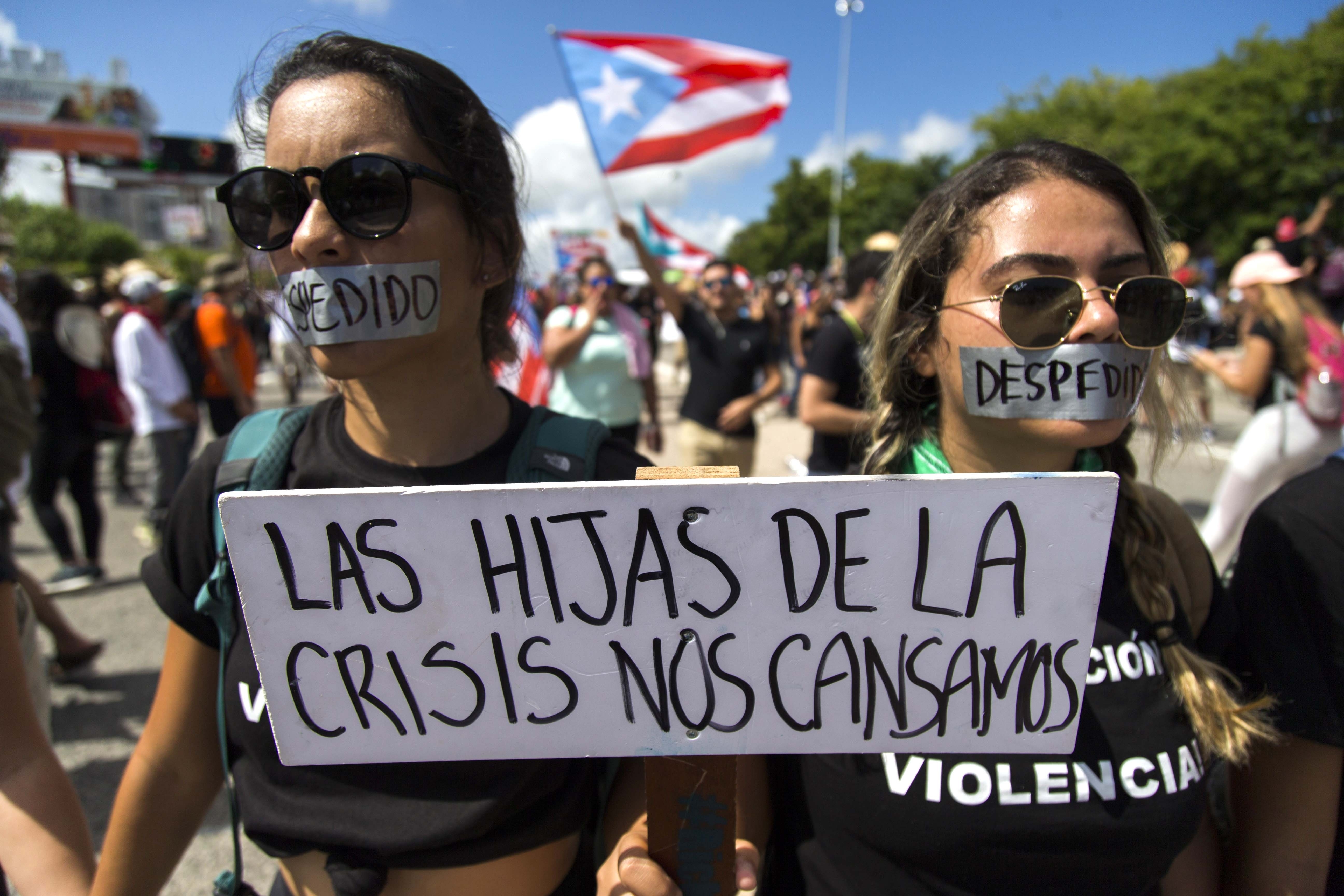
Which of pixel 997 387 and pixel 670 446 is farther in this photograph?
pixel 670 446

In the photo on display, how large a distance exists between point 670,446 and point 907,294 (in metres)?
7.44

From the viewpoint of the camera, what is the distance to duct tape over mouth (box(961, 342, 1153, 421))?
1118 mm

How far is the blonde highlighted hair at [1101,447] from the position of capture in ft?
3.80

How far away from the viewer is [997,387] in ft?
3.83

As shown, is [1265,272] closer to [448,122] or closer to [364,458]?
[448,122]

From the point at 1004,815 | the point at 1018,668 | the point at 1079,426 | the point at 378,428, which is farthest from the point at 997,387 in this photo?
the point at 378,428

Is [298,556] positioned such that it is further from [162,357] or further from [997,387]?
[162,357]

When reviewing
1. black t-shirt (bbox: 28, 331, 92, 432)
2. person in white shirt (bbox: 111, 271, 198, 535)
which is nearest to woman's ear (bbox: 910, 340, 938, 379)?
person in white shirt (bbox: 111, 271, 198, 535)

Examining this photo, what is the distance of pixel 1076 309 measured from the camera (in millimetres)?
1122

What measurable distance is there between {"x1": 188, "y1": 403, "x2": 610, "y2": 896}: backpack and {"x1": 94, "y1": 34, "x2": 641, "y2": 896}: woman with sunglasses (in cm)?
2

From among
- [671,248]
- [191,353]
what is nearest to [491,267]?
[191,353]

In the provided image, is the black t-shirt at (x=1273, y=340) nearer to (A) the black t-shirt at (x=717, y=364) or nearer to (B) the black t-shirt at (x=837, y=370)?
(B) the black t-shirt at (x=837, y=370)

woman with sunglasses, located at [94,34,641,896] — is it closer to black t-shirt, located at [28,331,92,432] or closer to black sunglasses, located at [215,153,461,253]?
black sunglasses, located at [215,153,461,253]

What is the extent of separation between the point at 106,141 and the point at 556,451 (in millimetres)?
61915
